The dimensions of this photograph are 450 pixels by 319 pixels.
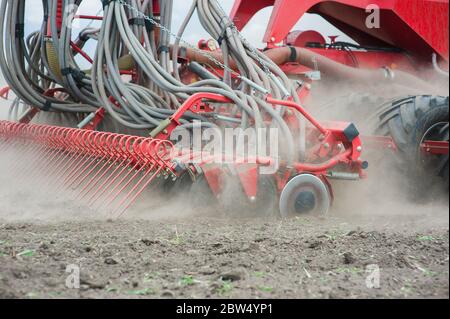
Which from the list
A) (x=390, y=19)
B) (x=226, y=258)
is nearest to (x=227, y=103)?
(x=390, y=19)

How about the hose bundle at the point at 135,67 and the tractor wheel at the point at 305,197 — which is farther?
the hose bundle at the point at 135,67

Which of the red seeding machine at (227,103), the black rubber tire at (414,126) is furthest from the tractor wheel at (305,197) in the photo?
the black rubber tire at (414,126)

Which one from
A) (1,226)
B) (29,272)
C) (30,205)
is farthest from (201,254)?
(30,205)

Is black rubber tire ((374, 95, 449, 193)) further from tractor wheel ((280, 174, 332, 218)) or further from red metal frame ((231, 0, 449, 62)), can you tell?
red metal frame ((231, 0, 449, 62))

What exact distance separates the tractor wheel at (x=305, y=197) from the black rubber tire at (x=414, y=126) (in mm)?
570

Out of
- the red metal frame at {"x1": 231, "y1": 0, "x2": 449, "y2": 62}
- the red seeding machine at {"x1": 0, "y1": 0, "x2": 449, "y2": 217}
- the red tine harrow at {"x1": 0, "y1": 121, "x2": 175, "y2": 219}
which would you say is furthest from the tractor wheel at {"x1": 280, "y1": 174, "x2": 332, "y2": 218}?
the red metal frame at {"x1": 231, "y1": 0, "x2": 449, "y2": 62}

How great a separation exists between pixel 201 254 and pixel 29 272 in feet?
2.73

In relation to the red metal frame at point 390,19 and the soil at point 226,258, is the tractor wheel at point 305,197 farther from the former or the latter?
the red metal frame at point 390,19

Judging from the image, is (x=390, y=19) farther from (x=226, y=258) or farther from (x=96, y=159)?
(x=226, y=258)

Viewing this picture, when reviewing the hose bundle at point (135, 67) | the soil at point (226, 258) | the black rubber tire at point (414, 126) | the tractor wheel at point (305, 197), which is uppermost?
the hose bundle at point (135, 67)

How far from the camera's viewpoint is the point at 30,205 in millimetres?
5305

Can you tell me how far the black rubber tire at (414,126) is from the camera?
4.53 metres

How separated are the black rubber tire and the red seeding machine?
1 cm
